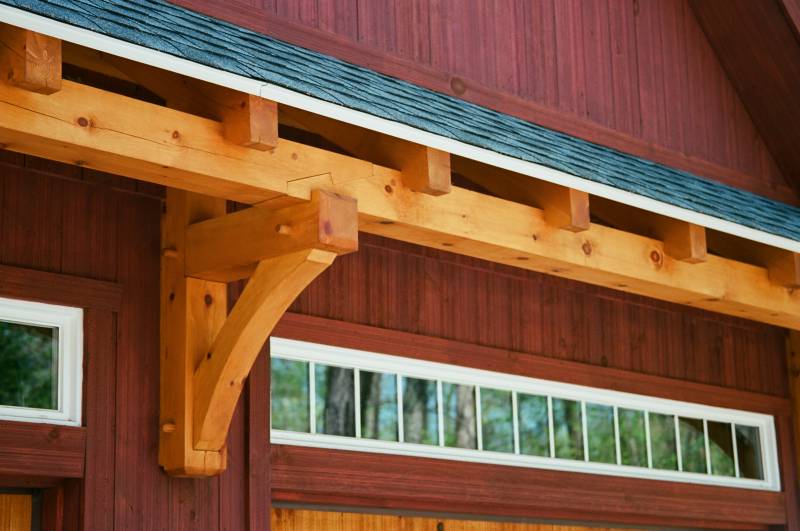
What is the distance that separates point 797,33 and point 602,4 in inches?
51.1

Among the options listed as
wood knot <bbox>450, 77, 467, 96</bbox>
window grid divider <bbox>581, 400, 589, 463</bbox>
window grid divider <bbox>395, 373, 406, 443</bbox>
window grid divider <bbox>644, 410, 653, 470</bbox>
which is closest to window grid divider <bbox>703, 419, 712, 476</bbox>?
window grid divider <bbox>644, 410, 653, 470</bbox>

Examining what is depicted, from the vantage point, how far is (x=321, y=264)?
4508mm

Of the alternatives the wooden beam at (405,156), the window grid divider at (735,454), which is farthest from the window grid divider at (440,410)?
the window grid divider at (735,454)

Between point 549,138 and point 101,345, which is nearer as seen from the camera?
point 101,345

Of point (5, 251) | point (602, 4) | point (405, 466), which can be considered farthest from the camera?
point (602, 4)

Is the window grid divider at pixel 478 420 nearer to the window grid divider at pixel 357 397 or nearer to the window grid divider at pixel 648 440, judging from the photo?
the window grid divider at pixel 357 397

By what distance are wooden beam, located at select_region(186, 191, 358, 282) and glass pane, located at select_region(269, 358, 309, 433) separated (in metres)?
0.76

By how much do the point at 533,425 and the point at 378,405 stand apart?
1.10 metres

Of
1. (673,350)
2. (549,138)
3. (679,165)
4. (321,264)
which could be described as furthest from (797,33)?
(321,264)

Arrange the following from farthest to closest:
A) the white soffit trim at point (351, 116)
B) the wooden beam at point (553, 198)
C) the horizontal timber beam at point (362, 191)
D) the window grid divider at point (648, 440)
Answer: the window grid divider at point (648, 440) → the wooden beam at point (553, 198) → the horizontal timber beam at point (362, 191) → the white soffit trim at point (351, 116)

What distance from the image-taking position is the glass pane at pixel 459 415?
6391 millimetres

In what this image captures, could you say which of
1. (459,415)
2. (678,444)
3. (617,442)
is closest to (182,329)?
(459,415)

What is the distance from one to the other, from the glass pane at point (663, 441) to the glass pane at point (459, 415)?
1.53m

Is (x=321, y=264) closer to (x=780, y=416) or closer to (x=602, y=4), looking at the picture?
(x=602, y=4)
